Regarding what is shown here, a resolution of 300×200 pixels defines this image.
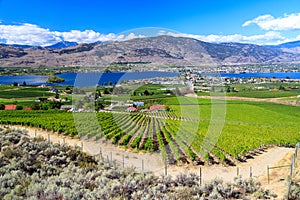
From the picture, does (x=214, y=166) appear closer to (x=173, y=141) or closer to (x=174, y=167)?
(x=174, y=167)

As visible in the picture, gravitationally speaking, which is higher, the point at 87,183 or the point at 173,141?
the point at 87,183

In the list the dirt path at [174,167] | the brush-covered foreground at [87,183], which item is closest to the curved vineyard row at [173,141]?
the dirt path at [174,167]

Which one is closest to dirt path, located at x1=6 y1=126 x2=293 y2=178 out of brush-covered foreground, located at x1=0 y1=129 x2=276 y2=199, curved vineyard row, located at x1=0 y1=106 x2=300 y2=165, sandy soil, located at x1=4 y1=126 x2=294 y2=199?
sandy soil, located at x1=4 y1=126 x2=294 y2=199

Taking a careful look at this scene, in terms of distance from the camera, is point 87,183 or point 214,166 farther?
point 214,166

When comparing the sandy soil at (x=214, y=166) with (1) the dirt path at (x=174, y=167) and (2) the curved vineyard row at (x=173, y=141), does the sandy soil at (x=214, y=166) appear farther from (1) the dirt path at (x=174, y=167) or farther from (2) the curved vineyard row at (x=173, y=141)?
(2) the curved vineyard row at (x=173, y=141)

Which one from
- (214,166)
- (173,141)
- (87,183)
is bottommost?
(214,166)

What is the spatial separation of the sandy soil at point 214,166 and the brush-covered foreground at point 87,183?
1487mm

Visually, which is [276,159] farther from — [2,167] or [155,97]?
[155,97]

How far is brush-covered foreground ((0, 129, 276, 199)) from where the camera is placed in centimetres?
835

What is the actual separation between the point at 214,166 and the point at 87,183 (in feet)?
23.7

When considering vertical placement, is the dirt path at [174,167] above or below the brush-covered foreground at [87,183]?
below

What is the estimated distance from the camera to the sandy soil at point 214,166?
1173 cm

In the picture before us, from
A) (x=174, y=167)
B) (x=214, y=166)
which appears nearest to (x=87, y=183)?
(x=174, y=167)

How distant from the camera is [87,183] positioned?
954 centimetres
